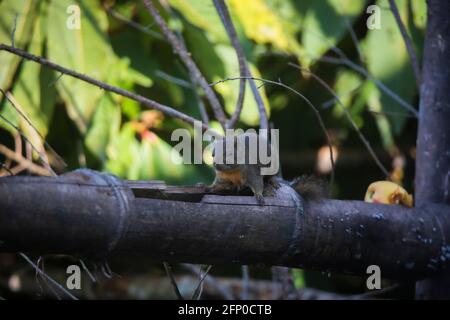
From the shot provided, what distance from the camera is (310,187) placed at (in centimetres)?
225

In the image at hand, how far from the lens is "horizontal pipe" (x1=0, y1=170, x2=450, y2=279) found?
1722mm

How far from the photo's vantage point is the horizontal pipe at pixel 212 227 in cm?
172

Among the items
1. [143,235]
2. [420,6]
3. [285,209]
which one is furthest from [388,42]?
[143,235]

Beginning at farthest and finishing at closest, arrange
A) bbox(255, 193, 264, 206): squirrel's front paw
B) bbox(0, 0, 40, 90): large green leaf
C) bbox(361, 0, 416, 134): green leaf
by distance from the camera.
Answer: bbox(361, 0, 416, 134): green leaf → bbox(0, 0, 40, 90): large green leaf → bbox(255, 193, 264, 206): squirrel's front paw

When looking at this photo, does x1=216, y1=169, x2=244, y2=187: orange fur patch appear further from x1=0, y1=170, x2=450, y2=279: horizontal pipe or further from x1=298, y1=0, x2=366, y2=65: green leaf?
x1=298, y1=0, x2=366, y2=65: green leaf

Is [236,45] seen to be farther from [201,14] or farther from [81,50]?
[81,50]

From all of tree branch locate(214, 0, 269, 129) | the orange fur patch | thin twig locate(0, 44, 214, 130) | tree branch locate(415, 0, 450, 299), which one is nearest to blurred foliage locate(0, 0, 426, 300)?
tree branch locate(415, 0, 450, 299)

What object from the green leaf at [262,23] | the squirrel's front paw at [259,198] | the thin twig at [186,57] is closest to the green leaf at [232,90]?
the green leaf at [262,23]

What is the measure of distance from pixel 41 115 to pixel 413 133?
2400 millimetres

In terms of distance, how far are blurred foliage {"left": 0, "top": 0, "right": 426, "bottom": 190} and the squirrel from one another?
3.16 feet

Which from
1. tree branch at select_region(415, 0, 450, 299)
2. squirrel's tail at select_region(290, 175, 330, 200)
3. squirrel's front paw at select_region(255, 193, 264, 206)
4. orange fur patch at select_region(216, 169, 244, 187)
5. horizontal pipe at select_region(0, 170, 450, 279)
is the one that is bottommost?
horizontal pipe at select_region(0, 170, 450, 279)

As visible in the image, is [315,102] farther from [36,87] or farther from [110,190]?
[110,190]

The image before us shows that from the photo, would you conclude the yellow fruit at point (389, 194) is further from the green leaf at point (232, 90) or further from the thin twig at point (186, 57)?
the green leaf at point (232, 90)

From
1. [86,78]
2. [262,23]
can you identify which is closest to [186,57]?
[86,78]
